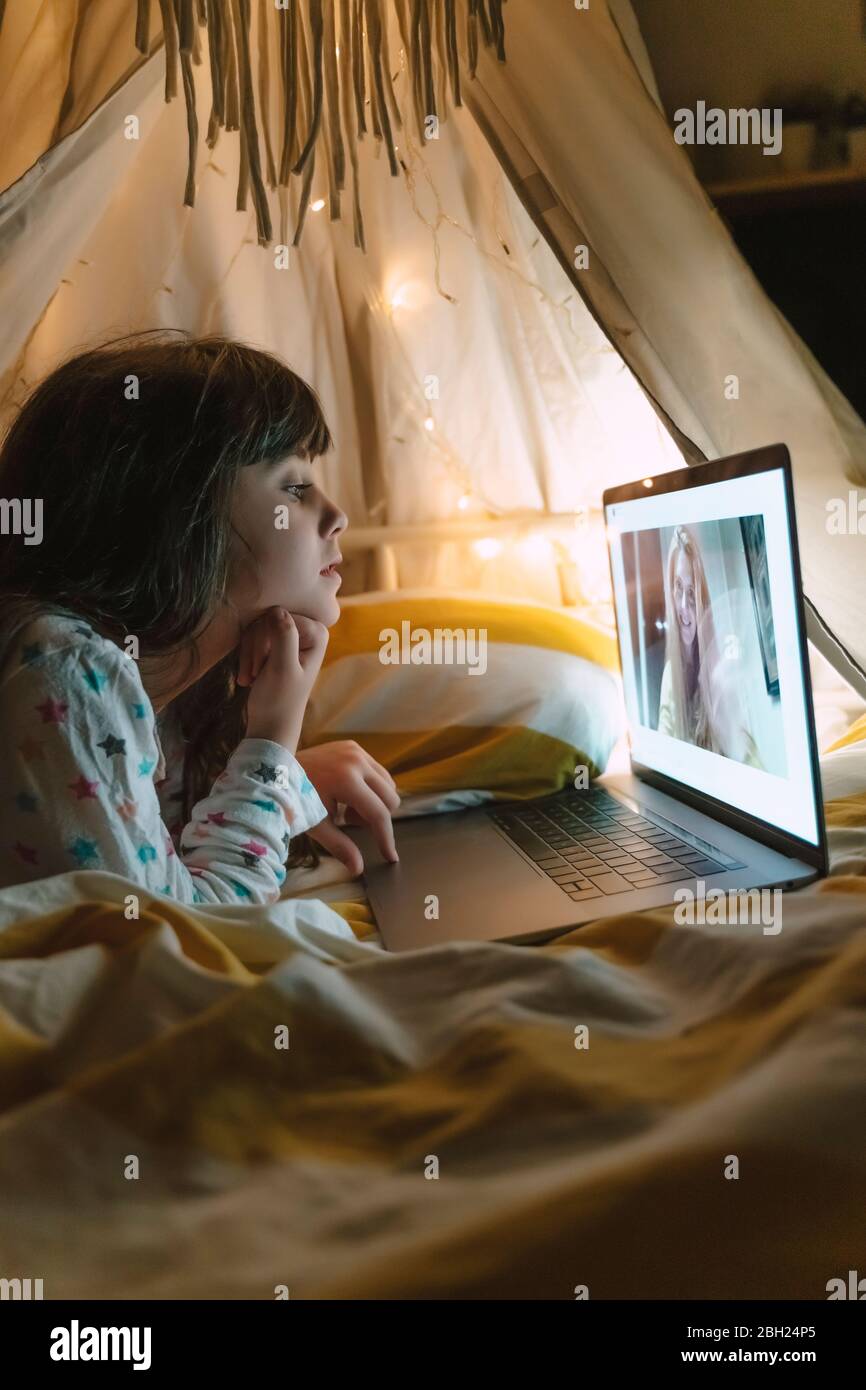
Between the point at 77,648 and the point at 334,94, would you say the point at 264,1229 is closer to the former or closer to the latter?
the point at 77,648

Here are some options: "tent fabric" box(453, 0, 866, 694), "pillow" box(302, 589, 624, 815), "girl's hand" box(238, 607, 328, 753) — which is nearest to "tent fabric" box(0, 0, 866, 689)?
"tent fabric" box(453, 0, 866, 694)

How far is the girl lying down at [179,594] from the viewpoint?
2.79ft

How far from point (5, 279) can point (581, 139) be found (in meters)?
0.67

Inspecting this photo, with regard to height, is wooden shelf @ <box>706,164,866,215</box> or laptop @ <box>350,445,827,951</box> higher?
wooden shelf @ <box>706,164,866,215</box>

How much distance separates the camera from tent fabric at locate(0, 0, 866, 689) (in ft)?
3.85

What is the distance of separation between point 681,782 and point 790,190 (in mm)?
865

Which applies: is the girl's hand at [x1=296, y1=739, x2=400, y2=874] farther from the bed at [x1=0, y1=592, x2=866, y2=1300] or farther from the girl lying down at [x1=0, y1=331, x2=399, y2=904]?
the bed at [x1=0, y1=592, x2=866, y2=1300]

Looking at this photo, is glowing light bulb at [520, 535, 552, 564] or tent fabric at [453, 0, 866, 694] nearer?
tent fabric at [453, 0, 866, 694]

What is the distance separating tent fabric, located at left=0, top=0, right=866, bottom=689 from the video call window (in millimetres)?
188

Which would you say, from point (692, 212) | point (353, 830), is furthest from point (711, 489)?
point (353, 830)

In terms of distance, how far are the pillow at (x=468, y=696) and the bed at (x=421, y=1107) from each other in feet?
1.83

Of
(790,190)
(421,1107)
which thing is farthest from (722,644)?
(790,190)

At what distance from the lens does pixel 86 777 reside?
82cm

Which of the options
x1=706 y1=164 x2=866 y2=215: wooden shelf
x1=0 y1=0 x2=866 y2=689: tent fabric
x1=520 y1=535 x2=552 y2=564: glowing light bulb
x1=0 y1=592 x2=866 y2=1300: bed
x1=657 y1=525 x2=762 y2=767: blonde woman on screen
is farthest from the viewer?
x1=520 y1=535 x2=552 y2=564: glowing light bulb
